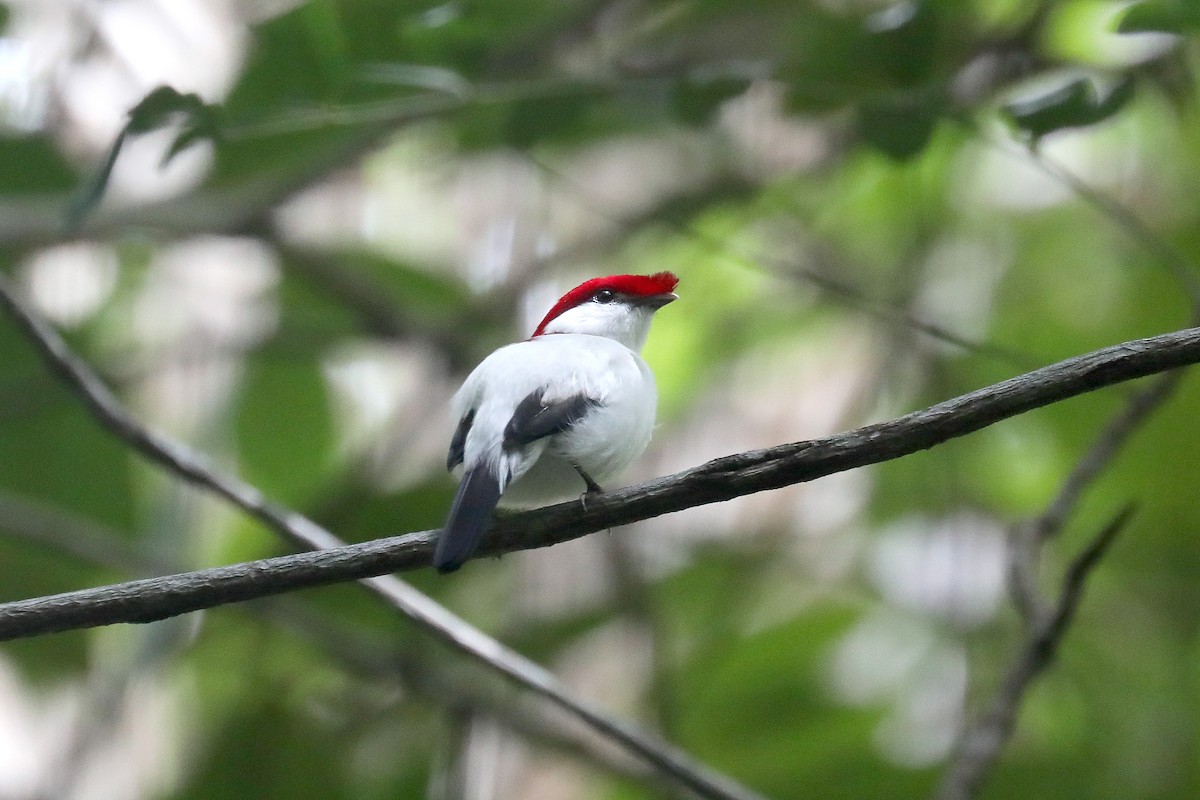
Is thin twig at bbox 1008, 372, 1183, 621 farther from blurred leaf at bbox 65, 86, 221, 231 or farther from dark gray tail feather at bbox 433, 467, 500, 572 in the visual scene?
blurred leaf at bbox 65, 86, 221, 231

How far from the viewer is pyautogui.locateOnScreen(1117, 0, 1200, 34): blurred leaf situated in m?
2.15

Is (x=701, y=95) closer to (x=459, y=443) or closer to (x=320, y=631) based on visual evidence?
(x=459, y=443)

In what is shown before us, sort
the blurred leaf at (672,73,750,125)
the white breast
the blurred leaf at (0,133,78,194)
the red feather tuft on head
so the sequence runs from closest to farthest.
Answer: the white breast, the blurred leaf at (672,73,750,125), the red feather tuft on head, the blurred leaf at (0,133,78,194)

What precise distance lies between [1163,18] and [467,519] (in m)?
1.54

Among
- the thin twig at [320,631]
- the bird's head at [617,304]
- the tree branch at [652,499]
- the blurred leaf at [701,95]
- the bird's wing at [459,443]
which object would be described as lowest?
the thin twig at [320,631]

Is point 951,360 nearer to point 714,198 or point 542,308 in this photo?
point 714,198

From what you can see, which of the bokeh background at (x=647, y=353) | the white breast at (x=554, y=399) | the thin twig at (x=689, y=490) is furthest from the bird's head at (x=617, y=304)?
the thin twig at (x=689, y=490)

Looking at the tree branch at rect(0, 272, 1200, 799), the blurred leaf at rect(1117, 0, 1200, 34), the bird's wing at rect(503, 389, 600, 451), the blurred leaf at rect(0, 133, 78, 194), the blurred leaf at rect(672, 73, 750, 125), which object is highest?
the blurred leaf at rect(1117, 0, 1200, 34)

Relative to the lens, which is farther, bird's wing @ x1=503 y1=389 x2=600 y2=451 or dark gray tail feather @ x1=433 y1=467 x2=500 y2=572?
bird's wing @ x1=503 y1=389 x2=600 y2=451

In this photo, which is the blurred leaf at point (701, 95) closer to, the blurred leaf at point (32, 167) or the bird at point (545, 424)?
the bird at point (545, 424)

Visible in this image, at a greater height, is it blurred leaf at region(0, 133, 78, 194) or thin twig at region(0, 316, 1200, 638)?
blurred leaf at region(0, 133, 78, 194)

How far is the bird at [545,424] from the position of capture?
2068mm

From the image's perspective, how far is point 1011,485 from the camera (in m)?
3.94

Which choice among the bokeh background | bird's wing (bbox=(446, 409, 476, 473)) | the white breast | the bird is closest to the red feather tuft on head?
the bokeh background
